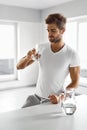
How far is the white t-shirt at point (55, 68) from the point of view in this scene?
1.65 metres

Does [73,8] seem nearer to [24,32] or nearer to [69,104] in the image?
[24,32]

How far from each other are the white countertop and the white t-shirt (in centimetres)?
18

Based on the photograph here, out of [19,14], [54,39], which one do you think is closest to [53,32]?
[54,39]

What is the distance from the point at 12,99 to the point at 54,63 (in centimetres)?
224

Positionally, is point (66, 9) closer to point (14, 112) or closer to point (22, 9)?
point (22, 9)

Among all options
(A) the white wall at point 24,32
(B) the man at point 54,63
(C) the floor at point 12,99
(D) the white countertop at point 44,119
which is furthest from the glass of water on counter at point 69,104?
(A) the white wall at point 24,32

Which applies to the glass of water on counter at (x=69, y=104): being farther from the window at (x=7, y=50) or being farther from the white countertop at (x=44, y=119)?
the window at (x=7, y=50)

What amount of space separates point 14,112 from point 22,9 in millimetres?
3625

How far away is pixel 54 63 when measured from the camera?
1.66 m

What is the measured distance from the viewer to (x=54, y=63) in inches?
65.5

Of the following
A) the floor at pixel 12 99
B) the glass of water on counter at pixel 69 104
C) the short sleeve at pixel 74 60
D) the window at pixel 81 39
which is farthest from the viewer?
the window at pixel 81 39

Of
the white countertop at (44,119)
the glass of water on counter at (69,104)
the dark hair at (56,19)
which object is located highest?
the dark hair at (56,19)

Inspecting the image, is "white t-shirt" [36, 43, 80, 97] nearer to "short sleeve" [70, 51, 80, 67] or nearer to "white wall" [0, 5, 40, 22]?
"short sleeve" [70, 51, 80, 67]

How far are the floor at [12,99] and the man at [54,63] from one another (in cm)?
163
